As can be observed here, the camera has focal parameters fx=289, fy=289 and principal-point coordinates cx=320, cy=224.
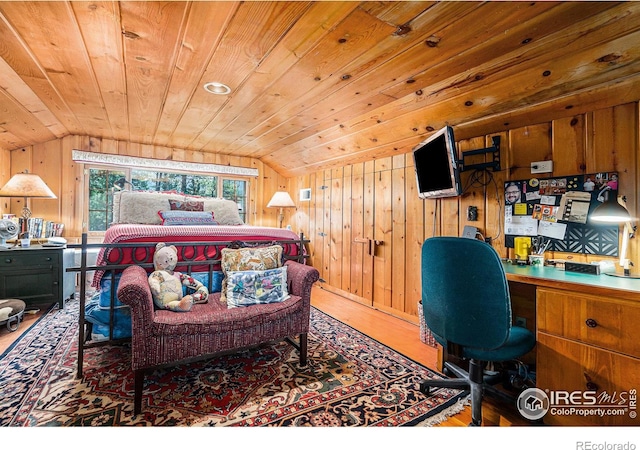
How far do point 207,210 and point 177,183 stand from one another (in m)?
1.18

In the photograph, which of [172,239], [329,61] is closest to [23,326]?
[172,239]

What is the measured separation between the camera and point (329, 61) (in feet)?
6.28

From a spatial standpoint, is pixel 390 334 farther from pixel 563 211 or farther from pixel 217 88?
pixel 217 88

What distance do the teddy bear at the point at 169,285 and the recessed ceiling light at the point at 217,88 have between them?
1.30 meters

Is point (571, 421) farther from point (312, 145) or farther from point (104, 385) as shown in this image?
point (312, 145)

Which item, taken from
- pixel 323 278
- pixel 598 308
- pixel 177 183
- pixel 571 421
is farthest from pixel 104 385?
pixel 177 183

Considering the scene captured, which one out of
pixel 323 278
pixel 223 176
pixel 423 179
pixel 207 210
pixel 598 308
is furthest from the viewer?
pixel 223 176

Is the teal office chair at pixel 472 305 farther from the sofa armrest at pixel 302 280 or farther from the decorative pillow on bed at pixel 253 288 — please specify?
the decorative pillow on bed at pixel 253 288

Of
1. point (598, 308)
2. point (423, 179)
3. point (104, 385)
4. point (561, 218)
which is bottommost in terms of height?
point (104, 385)

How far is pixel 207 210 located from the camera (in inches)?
146

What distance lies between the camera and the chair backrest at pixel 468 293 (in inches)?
51.6

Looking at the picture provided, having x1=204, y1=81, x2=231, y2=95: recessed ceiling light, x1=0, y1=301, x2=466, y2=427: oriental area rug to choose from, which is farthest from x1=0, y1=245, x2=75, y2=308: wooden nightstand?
x1=204, y1=81, x2=231, y2=95: recessed ceiling light

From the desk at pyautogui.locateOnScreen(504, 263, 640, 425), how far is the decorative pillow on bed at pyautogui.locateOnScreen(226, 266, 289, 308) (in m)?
1.46

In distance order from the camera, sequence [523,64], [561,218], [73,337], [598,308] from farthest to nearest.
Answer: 1. [73,337]
2. [561,218]
3. [523,64]
4. [598,308]
